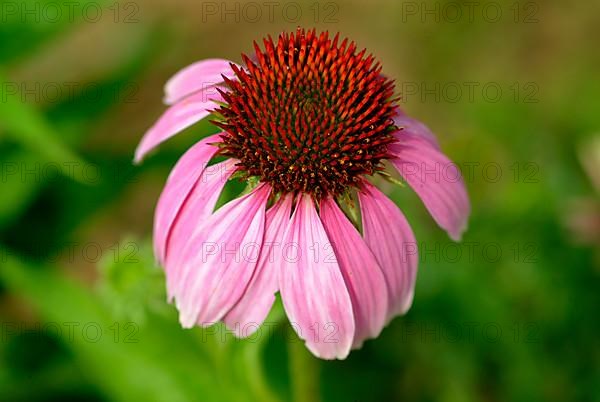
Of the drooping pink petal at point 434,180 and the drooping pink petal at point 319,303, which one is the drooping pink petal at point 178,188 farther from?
the drooping pink petal at point 434,180

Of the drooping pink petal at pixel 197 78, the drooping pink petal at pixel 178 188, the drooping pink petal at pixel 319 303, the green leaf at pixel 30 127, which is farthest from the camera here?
the green leaf at pixel 30 127

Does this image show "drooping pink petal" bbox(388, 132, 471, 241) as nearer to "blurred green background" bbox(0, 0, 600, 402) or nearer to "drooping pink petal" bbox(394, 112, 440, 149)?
"drooping pink petal" bbox(394, 112, 440, 149)

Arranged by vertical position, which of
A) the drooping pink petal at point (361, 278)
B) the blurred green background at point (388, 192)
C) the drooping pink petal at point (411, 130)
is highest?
the drooping pink petal at point (411, 130)

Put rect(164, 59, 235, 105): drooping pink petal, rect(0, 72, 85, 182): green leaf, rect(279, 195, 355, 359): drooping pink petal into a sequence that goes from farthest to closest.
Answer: rect(0, 72, 85, 182): green leaf
rect(164, 59, 235, 105): drooping pink petal
rect(279, 195, 355, 359): drooping pink petal

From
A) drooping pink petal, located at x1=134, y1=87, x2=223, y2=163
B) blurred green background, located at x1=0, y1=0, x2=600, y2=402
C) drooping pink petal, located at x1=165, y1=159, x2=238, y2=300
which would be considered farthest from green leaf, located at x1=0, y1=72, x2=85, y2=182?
drooping pink petal, located at x1=165, y1=159, x2=238, y2=300

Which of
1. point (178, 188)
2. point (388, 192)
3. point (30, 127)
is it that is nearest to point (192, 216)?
point (178, 188)

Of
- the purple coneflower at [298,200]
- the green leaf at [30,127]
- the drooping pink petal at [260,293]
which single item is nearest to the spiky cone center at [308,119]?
the purple coneflower at [298,200]
